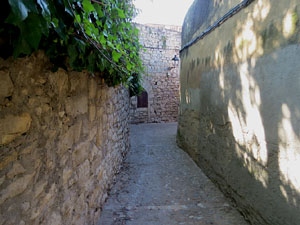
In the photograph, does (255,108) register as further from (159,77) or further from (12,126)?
(159,77)

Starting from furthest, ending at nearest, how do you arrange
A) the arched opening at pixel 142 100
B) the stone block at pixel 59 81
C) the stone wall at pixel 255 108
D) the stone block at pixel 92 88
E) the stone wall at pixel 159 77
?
the arched opening at pixel 142 100, the stone wall at pixel 159 77, the stone block at pixel 92 88, the stone wall at pixel 255 108, the stone block at pixel 59 81

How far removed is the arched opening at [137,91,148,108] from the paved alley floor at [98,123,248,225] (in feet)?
18.7

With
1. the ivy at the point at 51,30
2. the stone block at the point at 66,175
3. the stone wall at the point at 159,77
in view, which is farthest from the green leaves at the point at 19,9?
the stone wall at the point at 159,77

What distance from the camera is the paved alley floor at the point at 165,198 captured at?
2338mm

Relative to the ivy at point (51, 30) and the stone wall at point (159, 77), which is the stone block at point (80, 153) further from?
the stone wall at point (159, 77)

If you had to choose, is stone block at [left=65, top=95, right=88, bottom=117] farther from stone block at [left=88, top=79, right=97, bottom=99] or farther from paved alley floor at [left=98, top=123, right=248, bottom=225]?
paved alley floor at [left=98, top=123, right=248, bottom=225]

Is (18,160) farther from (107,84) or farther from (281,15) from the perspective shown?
(281,15)

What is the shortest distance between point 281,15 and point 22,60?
2.06m

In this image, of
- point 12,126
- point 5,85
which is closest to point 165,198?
point 12,126

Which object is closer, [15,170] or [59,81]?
[15,170]

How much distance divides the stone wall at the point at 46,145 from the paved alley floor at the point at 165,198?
0.47 meters

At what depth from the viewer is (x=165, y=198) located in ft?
9.21

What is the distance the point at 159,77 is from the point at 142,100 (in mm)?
1434

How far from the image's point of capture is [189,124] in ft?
15.2
